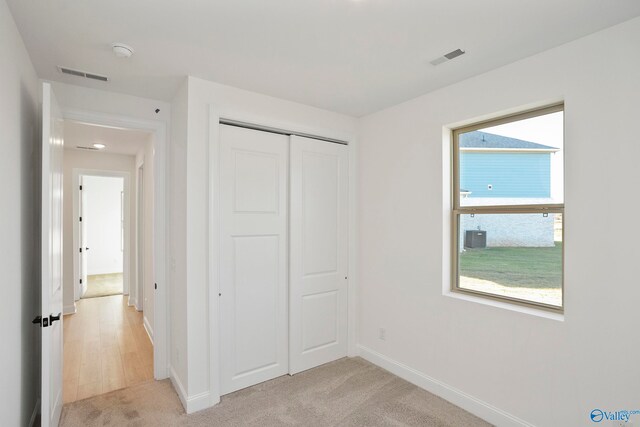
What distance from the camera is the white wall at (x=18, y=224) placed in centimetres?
159

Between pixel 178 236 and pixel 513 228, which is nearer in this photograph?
pixel 513 228

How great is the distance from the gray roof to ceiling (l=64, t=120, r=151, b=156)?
325 cm

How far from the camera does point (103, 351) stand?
3.62 meters

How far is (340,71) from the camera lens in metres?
2.42

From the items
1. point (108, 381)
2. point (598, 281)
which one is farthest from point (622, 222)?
point (108, 381)

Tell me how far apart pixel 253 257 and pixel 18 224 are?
5.01ft

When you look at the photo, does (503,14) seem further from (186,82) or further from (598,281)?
(186,82)

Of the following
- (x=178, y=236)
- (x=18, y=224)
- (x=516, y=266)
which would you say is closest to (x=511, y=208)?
(x=516, y=266)

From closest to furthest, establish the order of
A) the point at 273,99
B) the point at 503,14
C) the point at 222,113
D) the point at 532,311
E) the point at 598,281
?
the point at 503,14, the point at 598,281, the point at 532,311, the point at 222,113, the point at 273,99

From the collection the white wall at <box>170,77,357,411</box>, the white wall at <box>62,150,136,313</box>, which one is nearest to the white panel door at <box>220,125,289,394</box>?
the white wall at <box>170,77,357,411</box>

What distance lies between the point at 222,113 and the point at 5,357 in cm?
195

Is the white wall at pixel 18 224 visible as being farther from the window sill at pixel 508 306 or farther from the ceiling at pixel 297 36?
the window sill at pixel 508 306

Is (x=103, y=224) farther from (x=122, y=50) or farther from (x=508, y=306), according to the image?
(x=508, y=306)

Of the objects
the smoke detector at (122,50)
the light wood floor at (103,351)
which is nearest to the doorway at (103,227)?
the light wood floor at (103,351)
